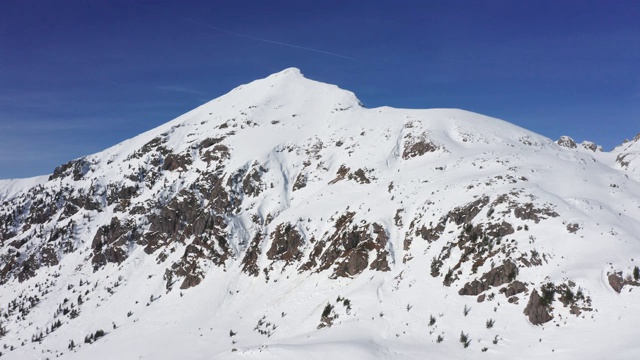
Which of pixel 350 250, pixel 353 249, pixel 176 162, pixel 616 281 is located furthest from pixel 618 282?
pixel 176 162

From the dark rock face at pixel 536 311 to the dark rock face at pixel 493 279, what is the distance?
2.98 metres

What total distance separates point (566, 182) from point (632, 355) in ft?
101

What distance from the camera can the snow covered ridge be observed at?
2933 cm

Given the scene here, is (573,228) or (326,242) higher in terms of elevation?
(326,242)

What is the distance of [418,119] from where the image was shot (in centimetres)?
7775

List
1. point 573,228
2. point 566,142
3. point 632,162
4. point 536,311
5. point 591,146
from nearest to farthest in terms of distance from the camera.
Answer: point 536,311
point 573,228
point 632,162
point 566,142
point 591,146

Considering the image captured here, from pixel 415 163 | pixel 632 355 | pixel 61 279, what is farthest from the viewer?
pixel 61 279

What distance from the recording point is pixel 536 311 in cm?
2816

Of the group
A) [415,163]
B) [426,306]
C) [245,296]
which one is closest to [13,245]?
[245,296]

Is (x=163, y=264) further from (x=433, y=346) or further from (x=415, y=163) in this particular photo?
(x=433, y=346)

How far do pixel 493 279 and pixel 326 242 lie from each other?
933 inches

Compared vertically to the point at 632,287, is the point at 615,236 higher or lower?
higher

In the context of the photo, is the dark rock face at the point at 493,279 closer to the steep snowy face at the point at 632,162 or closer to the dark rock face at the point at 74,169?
the steep snowy face at the point at 632,162

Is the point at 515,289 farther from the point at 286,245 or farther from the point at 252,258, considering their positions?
the point at 252,258
